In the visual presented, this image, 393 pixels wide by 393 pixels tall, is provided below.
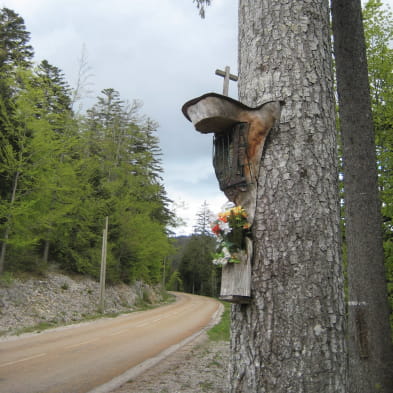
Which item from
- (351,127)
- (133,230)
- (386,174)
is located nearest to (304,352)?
(351,127)

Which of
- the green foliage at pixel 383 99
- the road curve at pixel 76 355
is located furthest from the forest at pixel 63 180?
the green foliage at pixel 383 99

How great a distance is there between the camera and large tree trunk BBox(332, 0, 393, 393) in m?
5.16

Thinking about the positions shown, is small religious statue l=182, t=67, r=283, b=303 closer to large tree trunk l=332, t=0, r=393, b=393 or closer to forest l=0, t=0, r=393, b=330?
forest l=0, t=0, r=393, b=330

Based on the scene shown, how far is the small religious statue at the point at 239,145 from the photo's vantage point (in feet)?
7.22

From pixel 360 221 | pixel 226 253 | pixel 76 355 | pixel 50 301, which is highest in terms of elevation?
pixel 360 221

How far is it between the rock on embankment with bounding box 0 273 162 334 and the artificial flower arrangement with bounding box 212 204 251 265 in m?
12.5

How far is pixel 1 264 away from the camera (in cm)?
1495

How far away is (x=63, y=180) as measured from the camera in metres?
17.6

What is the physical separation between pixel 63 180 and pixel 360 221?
49.1ft

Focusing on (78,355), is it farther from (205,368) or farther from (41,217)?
(41,217)

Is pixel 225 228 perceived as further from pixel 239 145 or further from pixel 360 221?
pixel 360 221

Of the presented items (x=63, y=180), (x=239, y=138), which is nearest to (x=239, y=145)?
(x=239, y=138)

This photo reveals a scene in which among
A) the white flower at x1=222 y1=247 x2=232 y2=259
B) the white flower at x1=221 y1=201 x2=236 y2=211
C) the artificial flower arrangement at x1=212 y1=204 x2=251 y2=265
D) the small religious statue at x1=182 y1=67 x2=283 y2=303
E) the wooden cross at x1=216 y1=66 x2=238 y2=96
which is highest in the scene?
the wooden cross at x1=216 y1=66 x2=238 y2=96

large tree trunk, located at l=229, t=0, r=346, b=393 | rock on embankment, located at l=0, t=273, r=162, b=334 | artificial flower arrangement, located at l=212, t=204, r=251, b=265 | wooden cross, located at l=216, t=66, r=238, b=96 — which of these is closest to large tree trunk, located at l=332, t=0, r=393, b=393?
wooden cross, located at l=216, t=66, r=238, b=96
